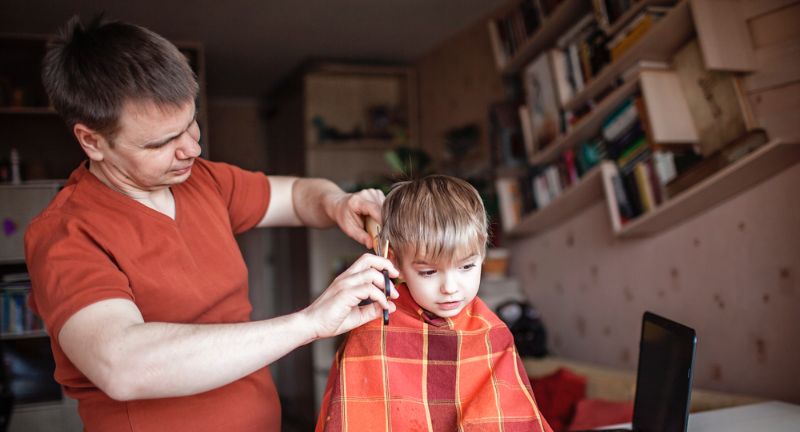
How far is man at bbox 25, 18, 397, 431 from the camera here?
1.04m

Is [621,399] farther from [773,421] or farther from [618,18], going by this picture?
[618,18]

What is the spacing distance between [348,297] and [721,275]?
1.91 metres

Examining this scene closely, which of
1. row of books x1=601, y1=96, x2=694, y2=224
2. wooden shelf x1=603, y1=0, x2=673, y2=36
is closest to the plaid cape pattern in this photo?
row of books x1=601, y1=96, x2=694, y2=224

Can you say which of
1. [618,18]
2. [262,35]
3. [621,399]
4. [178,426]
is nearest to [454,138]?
[262,35]

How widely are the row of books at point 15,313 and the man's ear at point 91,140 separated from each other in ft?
9.70

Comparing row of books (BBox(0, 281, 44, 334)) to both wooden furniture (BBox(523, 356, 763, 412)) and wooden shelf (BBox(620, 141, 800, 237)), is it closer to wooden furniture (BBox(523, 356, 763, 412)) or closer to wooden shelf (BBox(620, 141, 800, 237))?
wooden furniture (BBox(523, 356, 763, 412))

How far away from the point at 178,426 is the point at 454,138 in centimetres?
345

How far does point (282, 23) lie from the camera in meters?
4.25

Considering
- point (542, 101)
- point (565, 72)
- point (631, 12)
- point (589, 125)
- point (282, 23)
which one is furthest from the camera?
point (282, 23)

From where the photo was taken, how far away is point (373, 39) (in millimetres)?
4695

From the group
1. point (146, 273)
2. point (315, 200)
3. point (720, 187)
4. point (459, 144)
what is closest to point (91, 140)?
point (146, 273)

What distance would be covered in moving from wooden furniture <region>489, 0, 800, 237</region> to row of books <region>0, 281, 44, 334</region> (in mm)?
2929

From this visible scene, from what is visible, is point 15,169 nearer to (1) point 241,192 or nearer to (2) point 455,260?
(1) point 241,192

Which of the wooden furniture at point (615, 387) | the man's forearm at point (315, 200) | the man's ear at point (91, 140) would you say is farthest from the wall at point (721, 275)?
the man's ear at point (91, 140)
